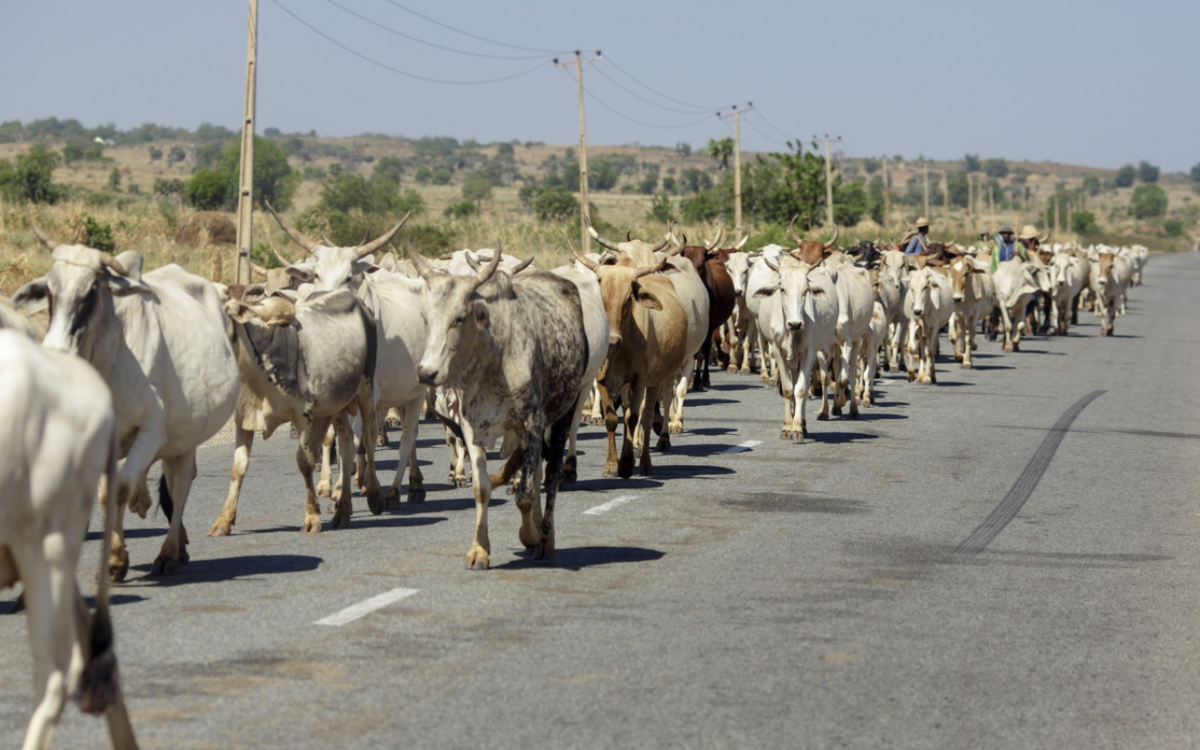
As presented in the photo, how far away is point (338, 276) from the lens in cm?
1155

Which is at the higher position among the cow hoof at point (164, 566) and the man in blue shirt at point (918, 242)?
the man in blue shirt at point (918, 242)

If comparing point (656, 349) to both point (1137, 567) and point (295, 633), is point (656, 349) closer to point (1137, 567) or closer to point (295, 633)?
point (1137, 567)

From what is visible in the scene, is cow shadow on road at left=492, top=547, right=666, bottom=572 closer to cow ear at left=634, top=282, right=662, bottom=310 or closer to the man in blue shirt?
cow ear at left=634, top=282, right=662, bottom=310

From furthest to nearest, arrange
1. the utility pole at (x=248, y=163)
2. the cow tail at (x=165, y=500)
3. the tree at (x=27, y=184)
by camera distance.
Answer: the tree at (x=27, y=184) → the utility pole at (x=248, y=163) → the cow tail at (x=165, y=500)

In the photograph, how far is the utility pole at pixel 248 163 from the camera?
23388mm

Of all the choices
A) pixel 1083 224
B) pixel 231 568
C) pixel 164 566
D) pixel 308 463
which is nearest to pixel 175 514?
pixel 164 566

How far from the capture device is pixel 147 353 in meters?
8.31

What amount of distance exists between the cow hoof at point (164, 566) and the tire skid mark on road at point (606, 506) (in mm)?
3512

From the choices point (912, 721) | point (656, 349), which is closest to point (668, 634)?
point (912, 721)

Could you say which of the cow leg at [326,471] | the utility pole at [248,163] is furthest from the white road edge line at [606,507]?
the utility pole at [248,163]

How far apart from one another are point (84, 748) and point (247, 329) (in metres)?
5.12

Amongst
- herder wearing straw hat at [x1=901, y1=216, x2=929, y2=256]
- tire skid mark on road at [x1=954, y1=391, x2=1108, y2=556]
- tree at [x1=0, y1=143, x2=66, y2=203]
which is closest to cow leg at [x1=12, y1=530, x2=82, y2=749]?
tire skid mark on road at [x1=954, y1=391, x2=1108, y2=556]

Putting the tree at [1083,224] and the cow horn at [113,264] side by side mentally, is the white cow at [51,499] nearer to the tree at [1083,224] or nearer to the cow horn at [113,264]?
the cow horn at [113,264]

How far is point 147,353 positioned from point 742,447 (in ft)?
27.2
